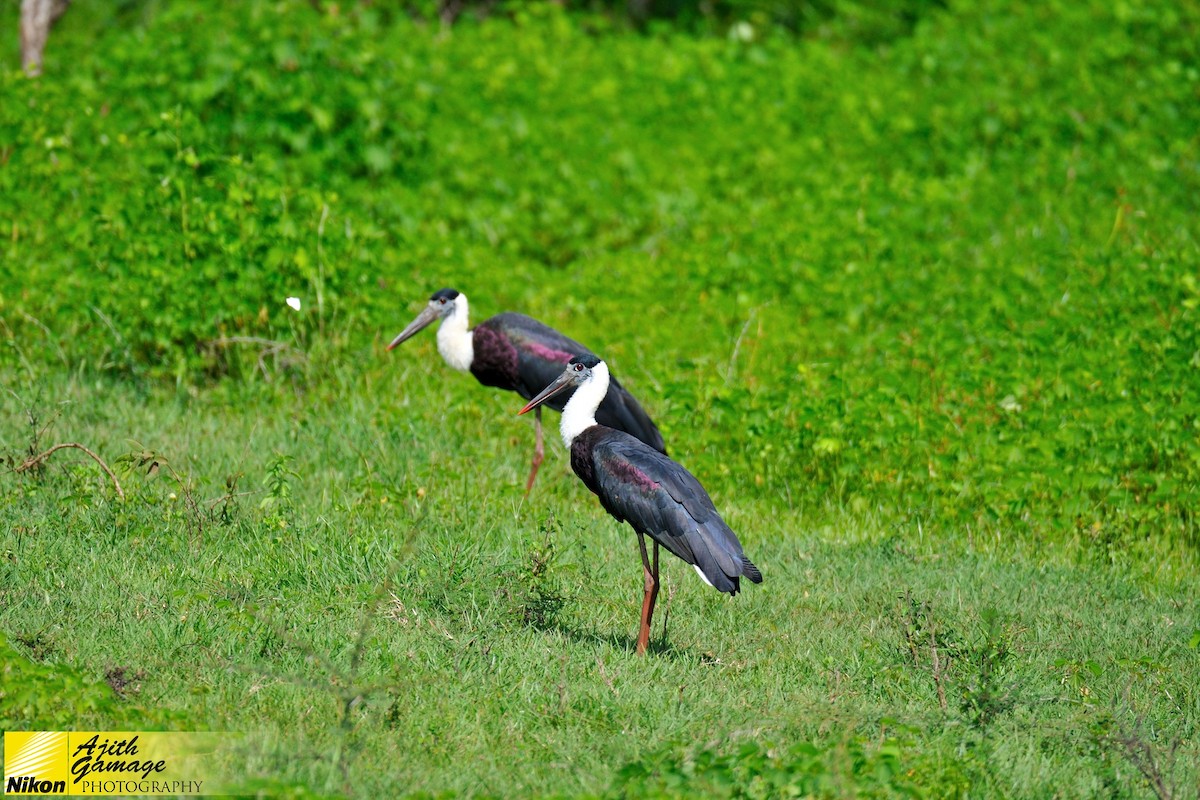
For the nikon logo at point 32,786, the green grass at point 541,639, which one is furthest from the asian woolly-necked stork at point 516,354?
the nikon logo at point 32,786

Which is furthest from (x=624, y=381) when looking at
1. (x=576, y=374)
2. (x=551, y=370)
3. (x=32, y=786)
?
(x=32, y=786)

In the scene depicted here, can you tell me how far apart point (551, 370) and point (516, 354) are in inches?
9.9

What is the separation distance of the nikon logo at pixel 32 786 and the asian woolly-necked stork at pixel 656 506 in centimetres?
213

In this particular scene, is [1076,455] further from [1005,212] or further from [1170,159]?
[1170,159]

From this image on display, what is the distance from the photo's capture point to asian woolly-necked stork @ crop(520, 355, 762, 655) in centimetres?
524

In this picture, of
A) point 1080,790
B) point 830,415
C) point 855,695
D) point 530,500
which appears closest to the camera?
point 1080,790

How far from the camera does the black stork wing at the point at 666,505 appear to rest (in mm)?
5227

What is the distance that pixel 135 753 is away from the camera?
164 inches

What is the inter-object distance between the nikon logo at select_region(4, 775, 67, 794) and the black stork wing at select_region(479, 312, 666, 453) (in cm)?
370

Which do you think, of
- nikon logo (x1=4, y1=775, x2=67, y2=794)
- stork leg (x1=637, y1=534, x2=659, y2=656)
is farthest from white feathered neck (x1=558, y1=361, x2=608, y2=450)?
nikon logo (x1=4, y1=775, x2=67, y2=794)

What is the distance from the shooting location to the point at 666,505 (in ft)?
17.8

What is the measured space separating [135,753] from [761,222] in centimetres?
741

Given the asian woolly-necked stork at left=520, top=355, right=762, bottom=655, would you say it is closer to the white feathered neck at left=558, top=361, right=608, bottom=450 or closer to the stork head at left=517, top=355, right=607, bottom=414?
the white feathered neck at left=558, top=361, right=608, bottom=450

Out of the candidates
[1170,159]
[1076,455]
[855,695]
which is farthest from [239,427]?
[1170,159]
